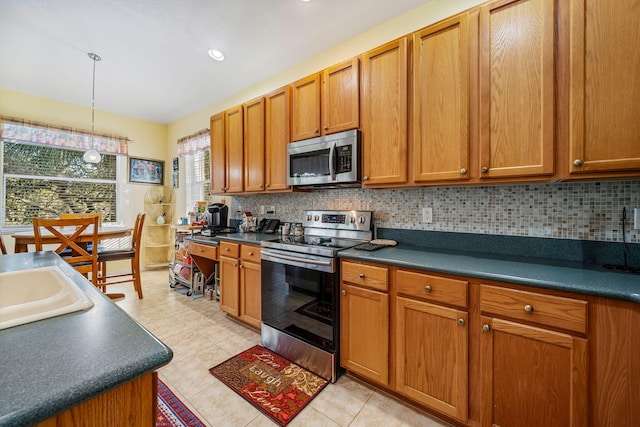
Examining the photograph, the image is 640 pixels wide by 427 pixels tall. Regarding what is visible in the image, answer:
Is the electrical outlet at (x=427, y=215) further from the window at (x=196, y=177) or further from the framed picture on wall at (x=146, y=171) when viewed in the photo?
the framed picture on wall at (x=146, y=171)

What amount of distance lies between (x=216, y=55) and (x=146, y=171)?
2.99 meters

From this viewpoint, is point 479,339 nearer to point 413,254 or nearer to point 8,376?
point 413,254

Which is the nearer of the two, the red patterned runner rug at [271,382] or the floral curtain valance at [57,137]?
the red patterned runner rug at [271,382]

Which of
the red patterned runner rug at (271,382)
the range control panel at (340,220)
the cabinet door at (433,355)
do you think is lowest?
the red patterned runner rug at (271,382)

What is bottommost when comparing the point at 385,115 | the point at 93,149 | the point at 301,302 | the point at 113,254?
the point at 301,302

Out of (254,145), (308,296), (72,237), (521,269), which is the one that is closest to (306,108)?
(254,145)

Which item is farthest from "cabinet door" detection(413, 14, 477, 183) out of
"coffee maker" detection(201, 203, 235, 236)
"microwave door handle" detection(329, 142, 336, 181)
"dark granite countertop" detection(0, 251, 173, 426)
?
"coffee maker" detection(201, 203, 235, 236)

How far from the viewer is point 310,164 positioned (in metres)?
2.36

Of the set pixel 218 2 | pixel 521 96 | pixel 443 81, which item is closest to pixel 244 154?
pixel 218 2

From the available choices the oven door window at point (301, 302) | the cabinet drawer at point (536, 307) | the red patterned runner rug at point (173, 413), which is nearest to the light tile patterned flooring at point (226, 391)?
the red patterned runner rug at point (173, 413)

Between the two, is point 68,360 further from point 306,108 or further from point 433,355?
point 306,108

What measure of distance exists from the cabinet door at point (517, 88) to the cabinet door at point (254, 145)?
1978 mm

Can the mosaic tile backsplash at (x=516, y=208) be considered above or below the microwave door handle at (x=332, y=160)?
below

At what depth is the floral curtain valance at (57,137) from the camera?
11.5 feet
